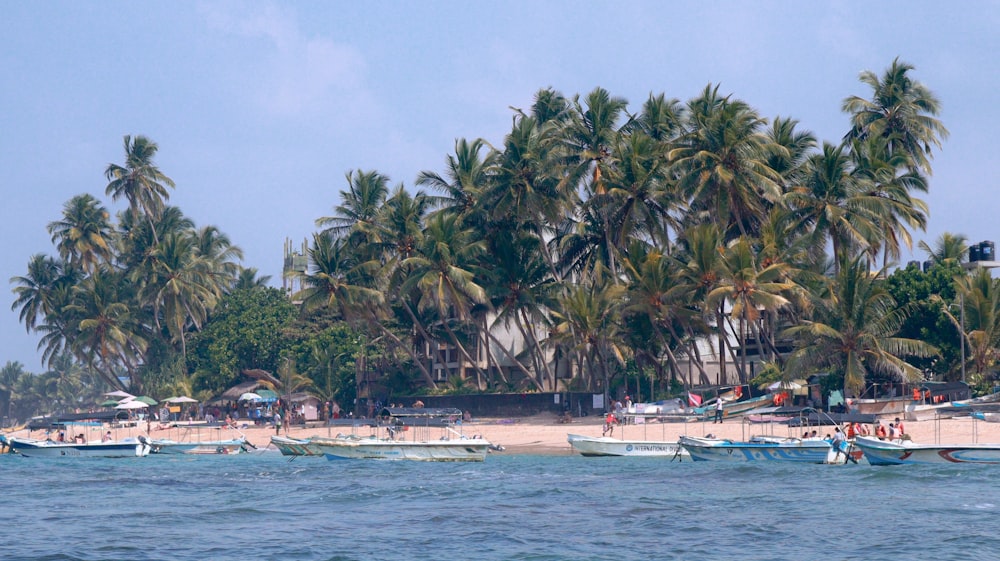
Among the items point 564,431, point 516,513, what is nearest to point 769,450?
point 516,513

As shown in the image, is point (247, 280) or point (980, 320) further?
point (247, 280)

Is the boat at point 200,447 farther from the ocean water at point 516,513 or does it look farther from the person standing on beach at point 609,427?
the person standing on beach at point 609,427

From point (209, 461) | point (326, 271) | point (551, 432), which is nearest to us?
point (209, 461)

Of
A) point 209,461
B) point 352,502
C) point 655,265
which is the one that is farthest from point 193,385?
point 352,502

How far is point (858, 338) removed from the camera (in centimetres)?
4216

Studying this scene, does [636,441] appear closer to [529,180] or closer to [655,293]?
[655,293]

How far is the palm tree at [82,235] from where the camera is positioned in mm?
78438

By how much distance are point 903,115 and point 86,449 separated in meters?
41.9

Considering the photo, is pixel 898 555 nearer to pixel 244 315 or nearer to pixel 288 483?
pixel 288 483

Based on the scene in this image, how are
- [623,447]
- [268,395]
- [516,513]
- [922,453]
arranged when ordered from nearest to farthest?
[516,513] < [922,453] < [623,447] < [268,395]

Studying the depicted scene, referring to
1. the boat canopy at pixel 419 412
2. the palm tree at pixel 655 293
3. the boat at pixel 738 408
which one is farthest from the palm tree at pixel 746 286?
the boat canopy at pixel 419 412

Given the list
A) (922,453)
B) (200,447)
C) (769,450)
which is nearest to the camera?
(922,453)

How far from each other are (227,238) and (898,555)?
74.7 metres

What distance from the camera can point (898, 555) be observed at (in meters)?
19.0
